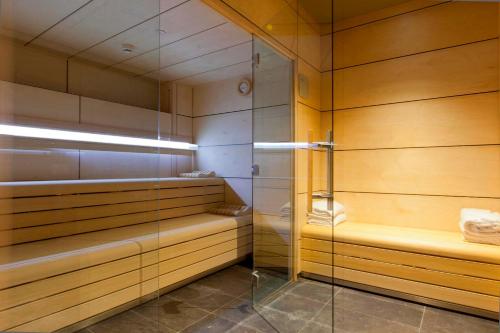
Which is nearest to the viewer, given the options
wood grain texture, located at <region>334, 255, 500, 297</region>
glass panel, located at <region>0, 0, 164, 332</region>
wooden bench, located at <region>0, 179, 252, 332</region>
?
wooden bench, located at <region>0, 179, 252, 332</region>

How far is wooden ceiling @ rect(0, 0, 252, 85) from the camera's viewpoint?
2.09 metres

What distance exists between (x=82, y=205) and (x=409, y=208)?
2751 millimetres

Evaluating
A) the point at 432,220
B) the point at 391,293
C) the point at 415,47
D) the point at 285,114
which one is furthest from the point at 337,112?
the point at 391,293

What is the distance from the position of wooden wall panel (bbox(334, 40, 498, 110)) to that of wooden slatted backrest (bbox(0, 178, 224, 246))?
1.80 metres

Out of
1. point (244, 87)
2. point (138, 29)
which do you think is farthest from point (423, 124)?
point (138, 29)

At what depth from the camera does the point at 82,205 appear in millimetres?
2148

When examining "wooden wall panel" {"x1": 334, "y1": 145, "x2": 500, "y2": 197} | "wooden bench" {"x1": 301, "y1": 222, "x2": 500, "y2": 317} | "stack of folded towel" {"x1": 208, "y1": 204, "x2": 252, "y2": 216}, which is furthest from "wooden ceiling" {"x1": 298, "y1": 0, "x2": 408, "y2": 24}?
"stack of folded towel" {"x1": 208, "y1": 204, "x2": 252, "y2": 216}

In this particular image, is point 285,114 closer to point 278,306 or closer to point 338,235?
point 338,235

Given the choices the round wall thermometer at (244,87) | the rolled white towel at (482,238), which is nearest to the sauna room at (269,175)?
the rolled white towel at (482,238)

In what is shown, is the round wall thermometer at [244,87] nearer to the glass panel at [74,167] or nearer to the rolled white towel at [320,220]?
the glass panel at [74,167]

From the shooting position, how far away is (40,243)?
185 centimetres

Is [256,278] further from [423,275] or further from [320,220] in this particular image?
[423,275]

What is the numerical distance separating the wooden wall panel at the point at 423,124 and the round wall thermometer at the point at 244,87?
114cm

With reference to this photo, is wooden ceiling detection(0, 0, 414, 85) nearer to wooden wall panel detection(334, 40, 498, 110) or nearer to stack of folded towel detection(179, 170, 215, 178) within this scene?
wooden wall panel detection(334, 40, 498, 110)
